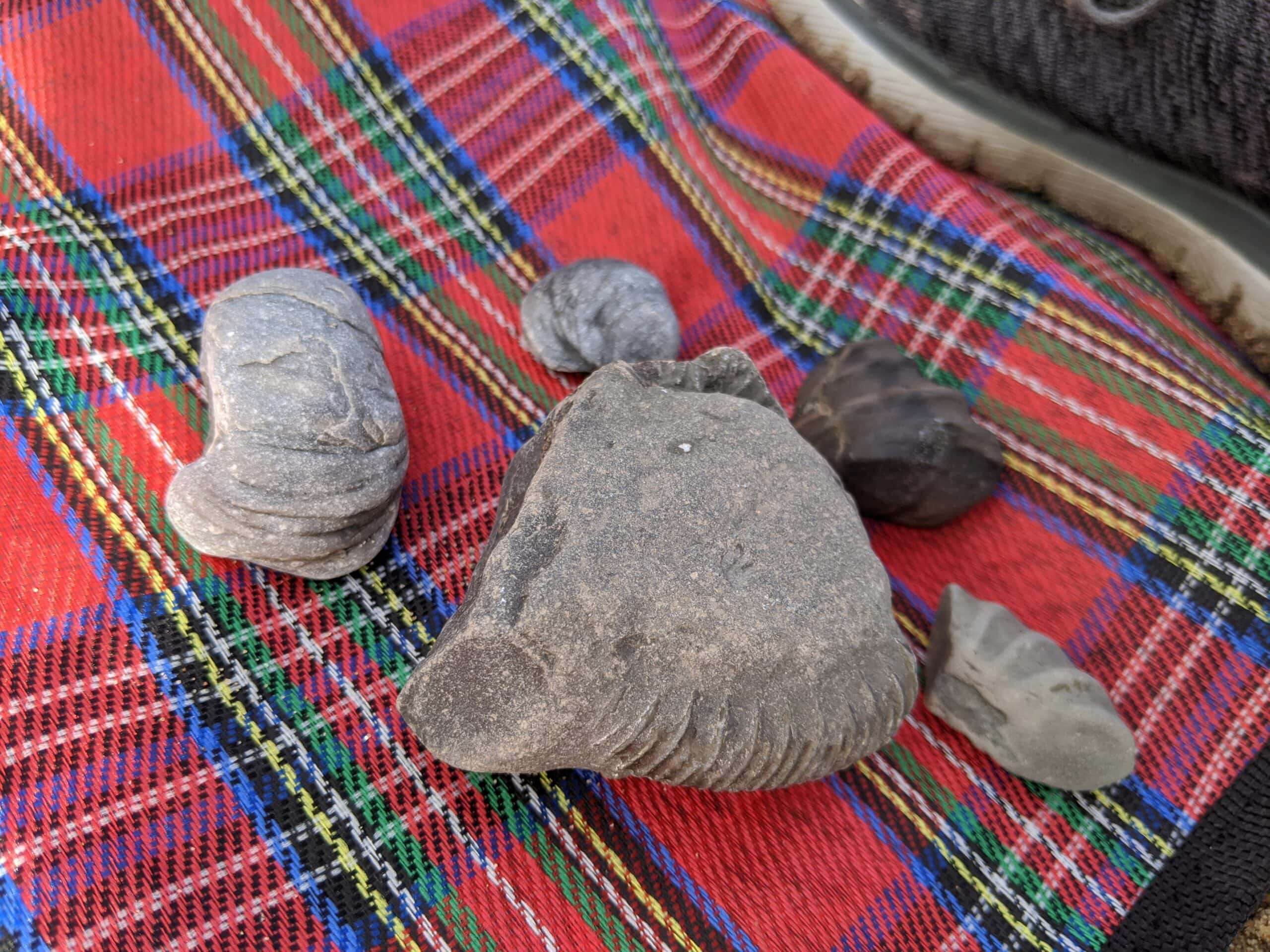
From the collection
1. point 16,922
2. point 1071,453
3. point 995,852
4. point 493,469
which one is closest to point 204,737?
point 16,922

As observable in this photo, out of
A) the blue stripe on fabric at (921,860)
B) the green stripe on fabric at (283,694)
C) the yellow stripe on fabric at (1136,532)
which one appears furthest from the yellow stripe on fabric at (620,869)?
the yellow stripe on fabric at (1136,532)

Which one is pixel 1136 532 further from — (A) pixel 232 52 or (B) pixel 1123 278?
(A) pixel 232 52

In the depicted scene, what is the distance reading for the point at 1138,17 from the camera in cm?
133

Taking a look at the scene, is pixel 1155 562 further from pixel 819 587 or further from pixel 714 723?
pixel 714 723

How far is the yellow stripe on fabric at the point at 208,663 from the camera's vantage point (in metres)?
0.98

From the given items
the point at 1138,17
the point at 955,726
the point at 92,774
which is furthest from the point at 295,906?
the point at 1138,17

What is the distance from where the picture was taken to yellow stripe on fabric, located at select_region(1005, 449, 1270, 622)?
3.87 feet

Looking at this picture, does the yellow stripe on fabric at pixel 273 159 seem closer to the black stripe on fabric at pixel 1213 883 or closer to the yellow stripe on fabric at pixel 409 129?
the yellow stripe on fabric at pixel 409 129

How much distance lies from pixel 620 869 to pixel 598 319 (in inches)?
30.0

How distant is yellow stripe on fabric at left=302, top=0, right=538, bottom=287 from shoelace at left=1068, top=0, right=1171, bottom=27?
1002mm

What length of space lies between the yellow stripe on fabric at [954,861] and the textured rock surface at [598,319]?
67cm

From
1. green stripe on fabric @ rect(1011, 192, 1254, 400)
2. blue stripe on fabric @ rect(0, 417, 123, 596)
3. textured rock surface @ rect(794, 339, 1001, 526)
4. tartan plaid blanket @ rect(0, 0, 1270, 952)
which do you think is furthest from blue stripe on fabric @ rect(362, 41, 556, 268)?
green stripe on fabric @ rect(1011, 192, 1254, 400)

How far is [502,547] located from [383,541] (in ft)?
1.13

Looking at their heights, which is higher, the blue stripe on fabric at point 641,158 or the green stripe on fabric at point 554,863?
the blue stripe on fabric at point 641,158
